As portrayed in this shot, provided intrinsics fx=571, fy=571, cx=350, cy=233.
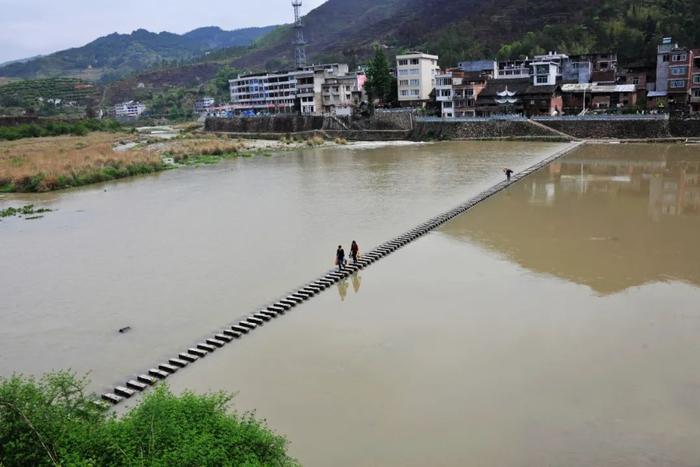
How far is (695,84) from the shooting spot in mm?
55438

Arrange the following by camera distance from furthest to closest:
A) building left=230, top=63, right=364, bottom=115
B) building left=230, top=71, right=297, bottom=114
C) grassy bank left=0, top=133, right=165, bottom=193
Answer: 1. building left=230, top=71, right=297, bottom=114
2. building left=230, top=63, right=364, bottom=115
3. grassy bank left=0, top=133, right=165, bottom=193

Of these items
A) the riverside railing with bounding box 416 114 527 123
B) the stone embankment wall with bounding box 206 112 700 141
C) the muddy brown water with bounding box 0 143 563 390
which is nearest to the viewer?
the muddy brown water with bounding box 0 143 563 390

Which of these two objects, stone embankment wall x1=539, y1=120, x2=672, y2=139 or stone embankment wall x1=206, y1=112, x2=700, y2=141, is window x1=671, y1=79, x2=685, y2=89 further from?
stone embankment wall x1=539, y1=120, x2=672, y2=139

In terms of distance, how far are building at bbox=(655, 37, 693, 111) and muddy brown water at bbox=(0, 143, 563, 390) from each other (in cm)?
→ 2287

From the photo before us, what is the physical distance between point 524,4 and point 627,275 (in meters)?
129

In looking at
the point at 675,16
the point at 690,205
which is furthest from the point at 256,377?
the point at 675,16

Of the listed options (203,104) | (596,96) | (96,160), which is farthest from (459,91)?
(203,104)

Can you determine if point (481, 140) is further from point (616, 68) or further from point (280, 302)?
point (280, 302)

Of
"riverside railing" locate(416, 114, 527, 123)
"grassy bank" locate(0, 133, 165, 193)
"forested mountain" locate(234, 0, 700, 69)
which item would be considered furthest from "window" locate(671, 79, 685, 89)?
"grassy bank" locate(0, 133, 165, 193)

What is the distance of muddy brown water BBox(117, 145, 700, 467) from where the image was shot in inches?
379

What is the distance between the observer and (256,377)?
480 inches

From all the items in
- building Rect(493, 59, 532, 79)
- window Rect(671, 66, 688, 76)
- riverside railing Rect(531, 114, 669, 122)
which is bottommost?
riverside railing Rect(531, 114, 669, 122)

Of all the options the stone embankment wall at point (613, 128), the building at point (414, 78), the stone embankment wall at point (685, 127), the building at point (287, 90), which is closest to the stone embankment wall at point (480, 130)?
the stone embankment wall at point (613, 128)

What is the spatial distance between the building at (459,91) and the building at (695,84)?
826 inches
